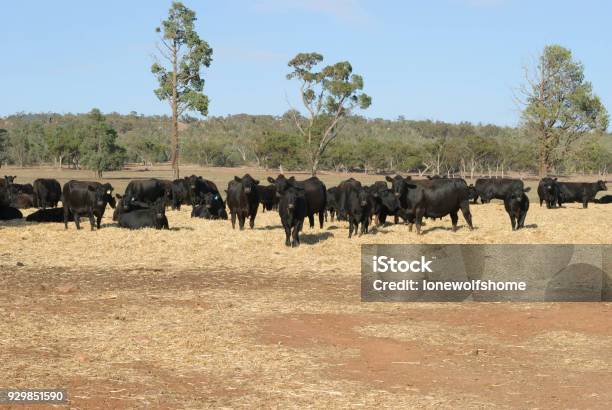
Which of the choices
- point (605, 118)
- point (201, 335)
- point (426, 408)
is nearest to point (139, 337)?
point (201, 335)

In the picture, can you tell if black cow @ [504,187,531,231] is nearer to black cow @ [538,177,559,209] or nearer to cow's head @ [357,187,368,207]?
cow's head @ [357,187,368,207]

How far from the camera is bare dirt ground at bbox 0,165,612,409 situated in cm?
688

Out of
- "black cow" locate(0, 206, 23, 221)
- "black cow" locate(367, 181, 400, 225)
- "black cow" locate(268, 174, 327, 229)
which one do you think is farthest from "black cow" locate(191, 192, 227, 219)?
"black cow" locate(367, 181, 400, 225)

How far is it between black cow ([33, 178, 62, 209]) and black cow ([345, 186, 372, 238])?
40.6 ft

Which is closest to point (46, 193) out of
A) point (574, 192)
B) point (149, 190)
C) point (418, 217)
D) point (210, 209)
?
point (149, 190)

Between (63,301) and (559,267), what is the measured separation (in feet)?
30.8

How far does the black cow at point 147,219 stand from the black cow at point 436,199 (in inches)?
247

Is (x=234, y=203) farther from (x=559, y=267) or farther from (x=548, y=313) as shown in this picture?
(x=548, y=313)

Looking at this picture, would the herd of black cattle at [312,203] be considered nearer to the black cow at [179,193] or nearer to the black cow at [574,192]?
the black cow at [179,193]

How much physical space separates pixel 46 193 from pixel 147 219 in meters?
8.68

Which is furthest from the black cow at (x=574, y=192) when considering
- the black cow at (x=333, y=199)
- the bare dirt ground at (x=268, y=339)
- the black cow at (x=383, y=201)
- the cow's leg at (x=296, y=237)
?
the bare dirt ground at (x=268, y=339)

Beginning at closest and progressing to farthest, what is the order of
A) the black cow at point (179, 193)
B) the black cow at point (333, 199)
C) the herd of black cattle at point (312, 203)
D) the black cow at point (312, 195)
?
the herd of black cattle at point (312, 203) → the black cow at point (312, 195) → the black cow at point (333, 199) → the black cow at point (179, 193)

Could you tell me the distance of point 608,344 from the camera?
8.79m

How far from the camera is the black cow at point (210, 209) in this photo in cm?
2334
